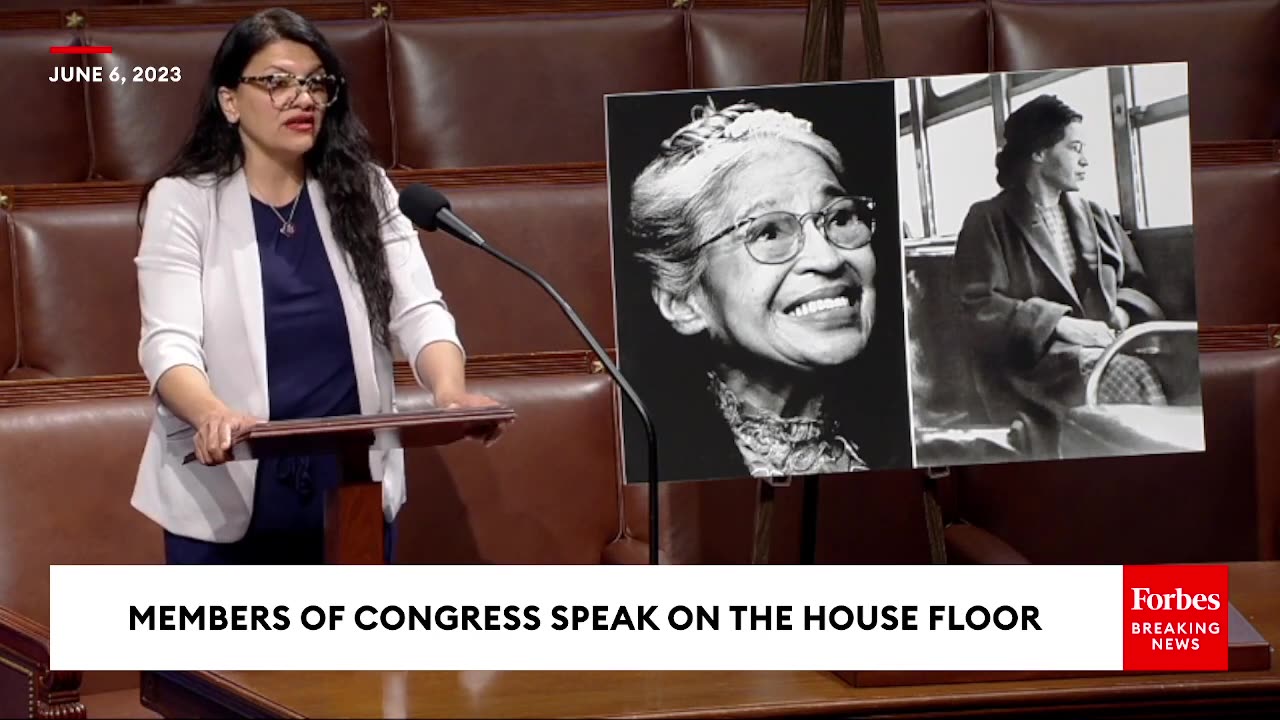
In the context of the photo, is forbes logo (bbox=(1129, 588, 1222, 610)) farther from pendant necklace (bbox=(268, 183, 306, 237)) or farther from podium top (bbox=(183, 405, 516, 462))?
pendant necklace (bbox=(268, 183, 306, 237))

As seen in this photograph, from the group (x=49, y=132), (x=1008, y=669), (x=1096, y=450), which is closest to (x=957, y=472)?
(x=1096, y=450)

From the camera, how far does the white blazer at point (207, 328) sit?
104cm

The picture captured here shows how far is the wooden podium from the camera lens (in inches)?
33.3

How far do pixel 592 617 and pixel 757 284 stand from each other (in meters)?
0.29

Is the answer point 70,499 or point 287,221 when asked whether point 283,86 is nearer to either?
point 287,221

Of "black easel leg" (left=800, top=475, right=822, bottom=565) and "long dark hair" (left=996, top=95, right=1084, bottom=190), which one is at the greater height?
"long dark hair" (left=996, top=95, right=1084, bottom=190)

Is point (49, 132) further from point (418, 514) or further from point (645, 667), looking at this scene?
point (645, 667)

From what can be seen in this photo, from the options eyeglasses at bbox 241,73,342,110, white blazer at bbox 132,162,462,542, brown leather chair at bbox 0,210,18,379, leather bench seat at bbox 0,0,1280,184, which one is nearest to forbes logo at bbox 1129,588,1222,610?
white blazer at bbox 132,162,462,542

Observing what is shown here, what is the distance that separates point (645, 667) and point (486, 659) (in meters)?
0.08

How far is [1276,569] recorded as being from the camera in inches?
43.8

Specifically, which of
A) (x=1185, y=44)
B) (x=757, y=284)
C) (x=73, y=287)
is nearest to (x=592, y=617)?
(x=757, y=284)

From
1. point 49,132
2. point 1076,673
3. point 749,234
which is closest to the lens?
point 1076,673

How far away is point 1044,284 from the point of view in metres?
1.13

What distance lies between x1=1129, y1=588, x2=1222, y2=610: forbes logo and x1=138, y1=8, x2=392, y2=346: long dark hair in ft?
1.60
